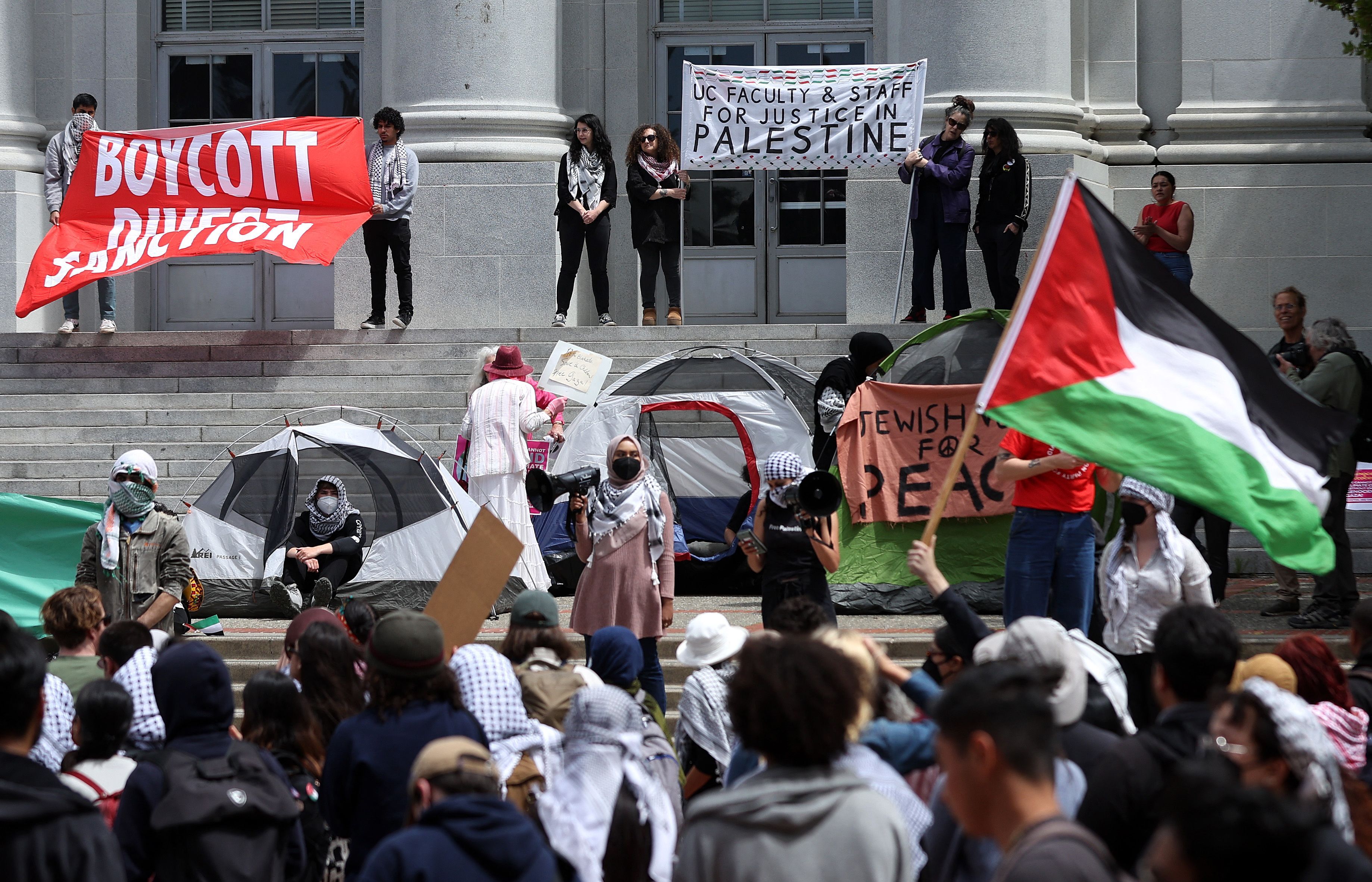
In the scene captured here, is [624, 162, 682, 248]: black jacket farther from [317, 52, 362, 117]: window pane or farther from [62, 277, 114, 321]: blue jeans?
[317, 52, 362, 117]: window pane

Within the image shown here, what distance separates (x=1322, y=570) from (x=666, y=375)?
7.77 metres

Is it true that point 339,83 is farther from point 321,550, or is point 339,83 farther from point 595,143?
point 321,550

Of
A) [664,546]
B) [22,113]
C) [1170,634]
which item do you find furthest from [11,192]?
[1170,634]

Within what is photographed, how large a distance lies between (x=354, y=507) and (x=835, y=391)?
359cm

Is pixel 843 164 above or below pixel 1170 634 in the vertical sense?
above

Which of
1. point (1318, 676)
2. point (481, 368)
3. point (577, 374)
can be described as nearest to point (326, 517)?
point (481, 368)

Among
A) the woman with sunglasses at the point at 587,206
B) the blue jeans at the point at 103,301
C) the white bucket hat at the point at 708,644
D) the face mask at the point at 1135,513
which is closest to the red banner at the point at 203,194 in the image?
the blue jeans at the point at 103,301

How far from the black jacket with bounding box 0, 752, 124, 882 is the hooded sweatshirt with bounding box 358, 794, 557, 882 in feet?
1.96

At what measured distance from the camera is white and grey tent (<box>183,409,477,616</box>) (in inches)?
453

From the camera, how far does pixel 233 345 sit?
15.2m

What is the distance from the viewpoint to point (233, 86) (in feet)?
66.7

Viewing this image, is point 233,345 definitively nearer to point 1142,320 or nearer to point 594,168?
point 594,168

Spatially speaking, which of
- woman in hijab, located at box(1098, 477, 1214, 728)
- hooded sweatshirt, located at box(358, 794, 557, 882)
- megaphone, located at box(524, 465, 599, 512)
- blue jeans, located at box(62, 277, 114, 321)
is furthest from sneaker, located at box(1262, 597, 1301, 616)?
blue jeans, located at box(62, 277, 114, 321)

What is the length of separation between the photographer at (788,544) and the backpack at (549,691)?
2426 millimetres
